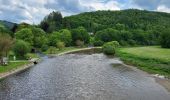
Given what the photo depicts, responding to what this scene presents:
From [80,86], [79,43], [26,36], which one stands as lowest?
[80,86]

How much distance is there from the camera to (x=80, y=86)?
5709cm

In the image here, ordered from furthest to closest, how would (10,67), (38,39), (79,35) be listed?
(79,35)
(38,39)
(10,67)

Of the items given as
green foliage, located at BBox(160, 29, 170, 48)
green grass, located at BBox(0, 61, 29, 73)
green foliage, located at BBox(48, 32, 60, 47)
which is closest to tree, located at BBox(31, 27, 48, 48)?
green foliage, located at BBox(48, 32, 60, 47)

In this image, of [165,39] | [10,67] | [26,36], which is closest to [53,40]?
[26,36]

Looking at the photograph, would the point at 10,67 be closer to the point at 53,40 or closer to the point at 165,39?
the point at 53,40

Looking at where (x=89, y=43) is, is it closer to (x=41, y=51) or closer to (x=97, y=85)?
(x=41, y=51)

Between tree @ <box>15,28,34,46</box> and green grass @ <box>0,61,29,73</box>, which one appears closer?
green grass @ <box>0,61,29,73</box>

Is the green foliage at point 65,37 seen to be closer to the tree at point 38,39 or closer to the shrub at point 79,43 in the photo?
the shrub at point 79,43

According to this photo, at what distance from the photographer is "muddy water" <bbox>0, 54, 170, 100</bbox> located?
49.2m

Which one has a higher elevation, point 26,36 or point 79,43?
point 26,36

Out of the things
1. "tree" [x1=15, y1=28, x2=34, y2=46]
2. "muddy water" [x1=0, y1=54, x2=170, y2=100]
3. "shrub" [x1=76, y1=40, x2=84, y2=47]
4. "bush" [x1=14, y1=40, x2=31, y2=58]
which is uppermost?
"tree" [x1=15, y1=28, x2=34, y2=46]

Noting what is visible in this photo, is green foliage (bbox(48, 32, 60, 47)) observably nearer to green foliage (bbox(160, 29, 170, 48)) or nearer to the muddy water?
green foliage (bbox(160, 29, 170, 48))

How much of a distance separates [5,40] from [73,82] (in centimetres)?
2851

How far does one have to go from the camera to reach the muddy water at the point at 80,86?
4925cm
